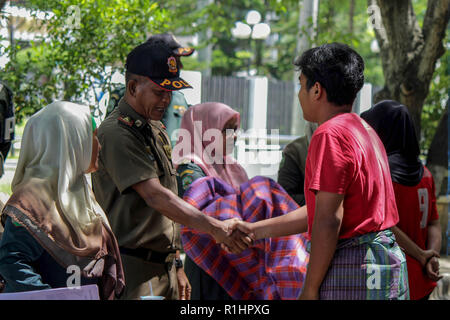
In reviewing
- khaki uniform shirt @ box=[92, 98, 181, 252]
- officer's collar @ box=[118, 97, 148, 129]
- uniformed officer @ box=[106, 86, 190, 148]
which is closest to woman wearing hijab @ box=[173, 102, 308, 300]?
khaki uniform shirt @ box=[92, 98, 181, 252]

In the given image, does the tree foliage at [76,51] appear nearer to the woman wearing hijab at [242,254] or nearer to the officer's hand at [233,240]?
the woman wearing hijab at [242,254]

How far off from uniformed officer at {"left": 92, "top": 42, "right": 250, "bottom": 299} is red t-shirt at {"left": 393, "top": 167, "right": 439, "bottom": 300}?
1.15 metres

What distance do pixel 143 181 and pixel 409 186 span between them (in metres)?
1.50

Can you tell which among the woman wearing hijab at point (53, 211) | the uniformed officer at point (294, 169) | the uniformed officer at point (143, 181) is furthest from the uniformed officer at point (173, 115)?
the woman wearing hijab at point (53, 211)

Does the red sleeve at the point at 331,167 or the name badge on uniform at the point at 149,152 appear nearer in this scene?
the red sleeve at the point at 331,167

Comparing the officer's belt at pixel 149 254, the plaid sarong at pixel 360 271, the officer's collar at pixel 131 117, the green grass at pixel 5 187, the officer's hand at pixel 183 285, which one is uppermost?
the officer's collar at pixel 131 117

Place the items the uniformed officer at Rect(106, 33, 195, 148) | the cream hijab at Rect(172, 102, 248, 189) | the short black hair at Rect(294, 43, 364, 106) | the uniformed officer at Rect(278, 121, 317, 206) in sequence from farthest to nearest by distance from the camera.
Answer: the uniformed officer at Rect(106, 33, 195, 148) → the uniformed officer at Rect(278, 121, 317, 206) → the cream hijab at Rect(172, 102, 248, 189) → the short black hair at Rect(294, 43, 364, 106)

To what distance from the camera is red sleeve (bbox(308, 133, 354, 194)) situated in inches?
89.0

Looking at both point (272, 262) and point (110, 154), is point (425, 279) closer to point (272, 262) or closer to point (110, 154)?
point (272, 262)

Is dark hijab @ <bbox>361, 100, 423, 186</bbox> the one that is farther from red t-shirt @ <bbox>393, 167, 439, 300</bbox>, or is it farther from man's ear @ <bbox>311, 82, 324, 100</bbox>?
man's ear @ <bbox>311, 82, 324, 100</bbox>

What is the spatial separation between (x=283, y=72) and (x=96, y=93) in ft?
51.0

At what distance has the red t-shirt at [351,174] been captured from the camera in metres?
2.28

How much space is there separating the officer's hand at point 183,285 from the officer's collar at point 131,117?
2.71ft

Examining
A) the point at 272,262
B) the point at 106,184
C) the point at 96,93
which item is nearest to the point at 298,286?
the point at 272,262
